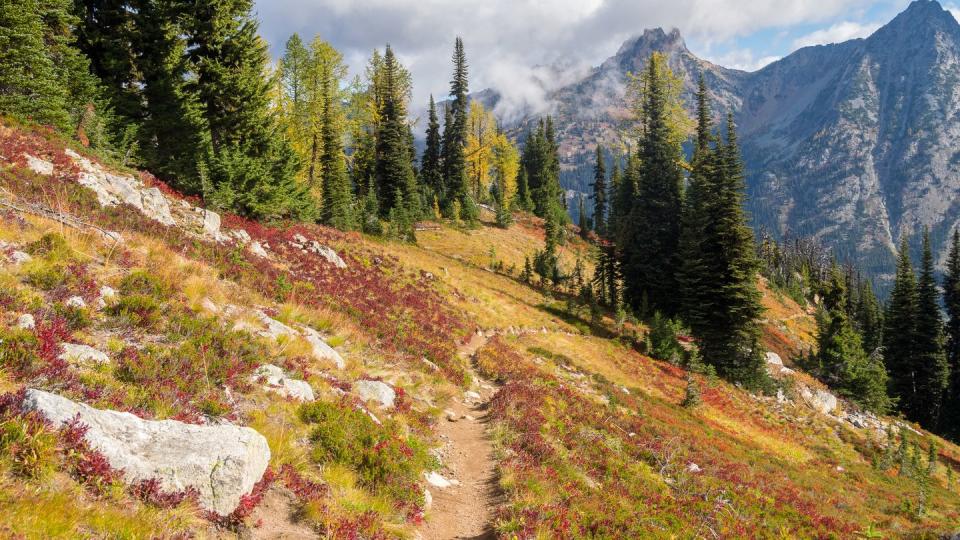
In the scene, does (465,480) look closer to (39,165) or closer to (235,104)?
(39,165)

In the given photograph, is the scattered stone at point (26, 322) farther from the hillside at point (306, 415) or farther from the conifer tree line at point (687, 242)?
the conifer tree line at point (687, 242)

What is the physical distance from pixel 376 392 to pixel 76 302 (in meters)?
5.85

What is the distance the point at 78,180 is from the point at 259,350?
10976 mm

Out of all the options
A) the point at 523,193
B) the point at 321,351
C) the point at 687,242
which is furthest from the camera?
the point at 523,193

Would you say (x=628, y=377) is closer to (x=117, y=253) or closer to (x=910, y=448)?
(x=910, y=448)

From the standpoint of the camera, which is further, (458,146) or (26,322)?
(458,146)

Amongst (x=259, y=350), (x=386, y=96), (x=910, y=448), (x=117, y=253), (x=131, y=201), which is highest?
(x=386, y=96)

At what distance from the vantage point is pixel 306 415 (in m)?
8.29

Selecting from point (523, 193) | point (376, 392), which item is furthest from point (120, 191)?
point (523, 193)

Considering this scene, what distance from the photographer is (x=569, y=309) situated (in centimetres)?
3688

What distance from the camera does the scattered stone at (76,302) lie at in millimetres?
7804

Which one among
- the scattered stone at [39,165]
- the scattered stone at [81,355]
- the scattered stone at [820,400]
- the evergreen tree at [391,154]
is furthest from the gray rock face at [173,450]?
the evergreen tree at [391,154]

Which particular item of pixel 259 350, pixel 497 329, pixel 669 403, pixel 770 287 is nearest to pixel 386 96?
pixel 497 329

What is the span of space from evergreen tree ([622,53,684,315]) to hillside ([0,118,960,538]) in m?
16.7
